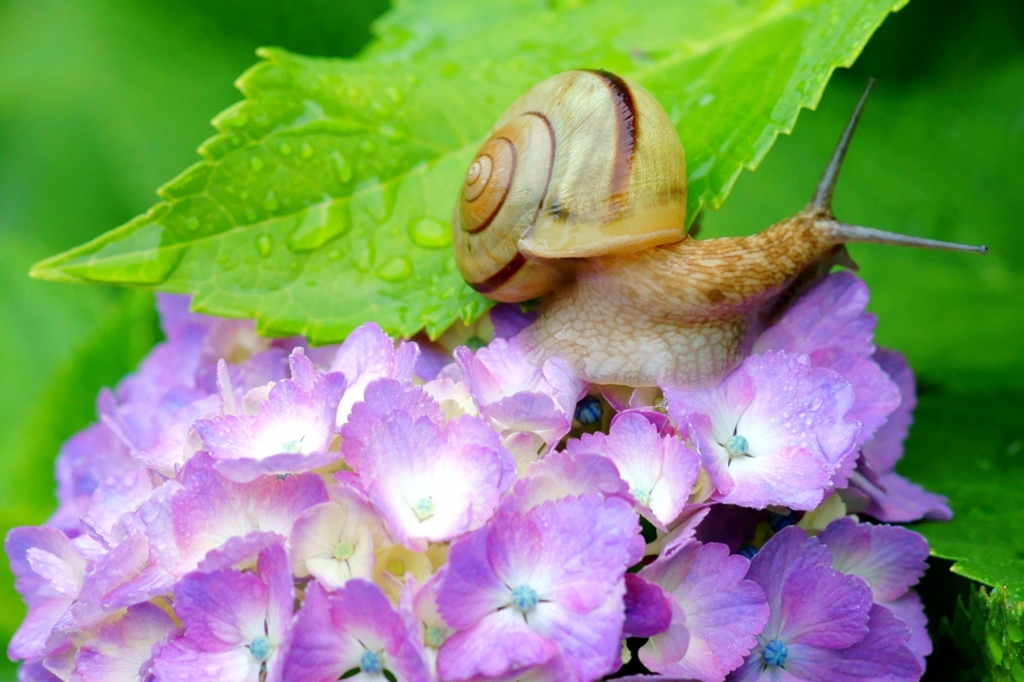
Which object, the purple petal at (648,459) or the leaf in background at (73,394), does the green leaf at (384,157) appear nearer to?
the purple petal at (648,459)

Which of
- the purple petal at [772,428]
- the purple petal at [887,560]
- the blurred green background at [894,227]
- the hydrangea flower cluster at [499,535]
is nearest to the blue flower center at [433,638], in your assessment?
the hydrangea flower cluster at [499,535]

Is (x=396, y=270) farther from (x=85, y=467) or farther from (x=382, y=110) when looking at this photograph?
(x=85, y=467)

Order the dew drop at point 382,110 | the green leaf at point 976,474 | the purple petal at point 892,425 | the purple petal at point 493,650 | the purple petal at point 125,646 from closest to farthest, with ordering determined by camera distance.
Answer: the purple petal at point 493,650
the purple petal at point 125,646
the green leaf at point 976,474
the purple petal at point 892,425
the dew drop at point 382,110

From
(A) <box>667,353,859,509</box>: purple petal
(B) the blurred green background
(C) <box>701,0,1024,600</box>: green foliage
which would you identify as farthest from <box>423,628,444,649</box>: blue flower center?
(C) <box>701,0,1024,600</box>: green foliage

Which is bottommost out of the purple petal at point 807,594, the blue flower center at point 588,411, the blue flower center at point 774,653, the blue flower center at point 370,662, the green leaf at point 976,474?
the green leaf at point 976,474

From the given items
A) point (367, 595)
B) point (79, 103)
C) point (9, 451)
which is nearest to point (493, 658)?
point (367, 595)

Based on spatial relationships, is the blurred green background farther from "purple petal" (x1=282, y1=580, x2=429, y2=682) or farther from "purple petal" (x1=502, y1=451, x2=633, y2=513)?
"purple petal" (x1=282, y1=580, x2=429, y2=682)

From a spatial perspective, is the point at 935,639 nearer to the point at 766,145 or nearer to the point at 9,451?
the point at 766,145
